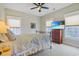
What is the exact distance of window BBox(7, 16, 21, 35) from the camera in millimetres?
1622

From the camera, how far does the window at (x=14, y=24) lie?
1.62 metres

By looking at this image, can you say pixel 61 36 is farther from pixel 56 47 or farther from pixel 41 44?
pixel 41 44

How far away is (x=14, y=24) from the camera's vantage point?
167 centimetres

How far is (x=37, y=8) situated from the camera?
5.61ft

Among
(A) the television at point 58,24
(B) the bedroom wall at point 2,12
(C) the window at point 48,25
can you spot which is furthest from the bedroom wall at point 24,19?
(A) the television at point 58,24

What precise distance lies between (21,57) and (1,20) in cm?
72

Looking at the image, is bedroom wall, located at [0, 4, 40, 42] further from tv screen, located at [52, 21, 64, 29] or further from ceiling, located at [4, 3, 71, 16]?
tv screen, located at [52, 21, 64, 29]

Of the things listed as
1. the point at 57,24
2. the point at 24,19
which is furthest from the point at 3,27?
the point at 57,24

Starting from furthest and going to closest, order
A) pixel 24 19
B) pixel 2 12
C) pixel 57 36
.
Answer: pixel 57 36 → pixel 24 19 → pixel 2 12

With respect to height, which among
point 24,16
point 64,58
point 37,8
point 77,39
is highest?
point 37,8

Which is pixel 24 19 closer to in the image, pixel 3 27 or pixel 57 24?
pixel 3 27

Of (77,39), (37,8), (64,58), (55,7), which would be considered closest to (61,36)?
(77,39)

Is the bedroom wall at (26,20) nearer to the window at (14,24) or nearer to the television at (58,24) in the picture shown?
the window at (14,24)

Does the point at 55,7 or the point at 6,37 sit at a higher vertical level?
the point at 55,7
